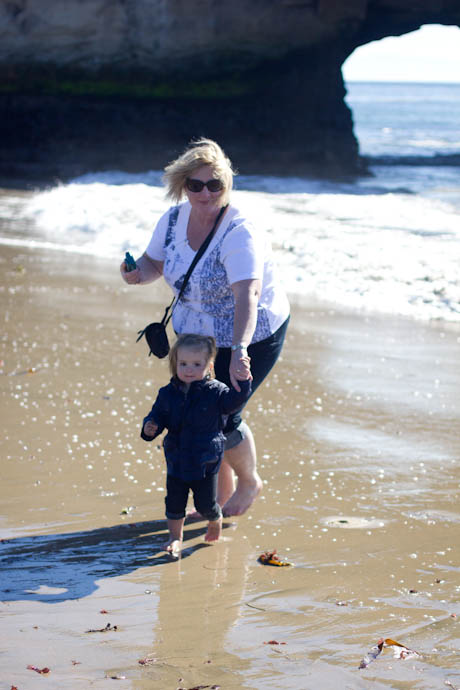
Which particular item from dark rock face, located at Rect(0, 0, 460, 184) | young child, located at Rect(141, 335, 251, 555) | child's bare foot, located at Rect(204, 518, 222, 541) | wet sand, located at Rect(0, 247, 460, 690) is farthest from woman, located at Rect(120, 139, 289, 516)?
dark rock face, located at Rect(0, 0, 460, 184)

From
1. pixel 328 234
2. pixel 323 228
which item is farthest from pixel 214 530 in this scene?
pixel 323 228

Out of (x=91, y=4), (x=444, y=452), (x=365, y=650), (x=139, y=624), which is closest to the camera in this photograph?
(x=365, y=650)

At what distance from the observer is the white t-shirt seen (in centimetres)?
327

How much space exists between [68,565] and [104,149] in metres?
21.6

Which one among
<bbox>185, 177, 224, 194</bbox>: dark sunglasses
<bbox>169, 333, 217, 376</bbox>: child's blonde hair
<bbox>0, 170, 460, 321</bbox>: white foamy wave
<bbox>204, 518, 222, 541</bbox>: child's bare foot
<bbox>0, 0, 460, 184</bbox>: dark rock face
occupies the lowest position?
<bbox>204, 518, 222, 541</bbox>: child's bare foot

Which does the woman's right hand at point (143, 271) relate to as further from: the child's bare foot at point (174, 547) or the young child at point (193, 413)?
the child's bare foot at point (174, 547)

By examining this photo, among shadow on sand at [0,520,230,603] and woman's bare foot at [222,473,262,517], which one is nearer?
shadow on sand at [0,520,230,603]

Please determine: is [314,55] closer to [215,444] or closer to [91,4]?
[91,4]

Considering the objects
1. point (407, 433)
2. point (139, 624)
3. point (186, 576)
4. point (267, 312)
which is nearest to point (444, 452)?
point (407, 433)

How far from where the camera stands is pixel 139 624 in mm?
2717

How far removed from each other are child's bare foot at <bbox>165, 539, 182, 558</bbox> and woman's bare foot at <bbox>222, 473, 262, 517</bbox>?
1.28 feet

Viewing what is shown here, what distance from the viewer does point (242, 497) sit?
3729 millimetres

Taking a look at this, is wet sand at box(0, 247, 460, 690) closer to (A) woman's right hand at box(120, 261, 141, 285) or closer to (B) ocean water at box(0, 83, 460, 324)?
(A) woman's right hand at box(120, 261, 141, 285)

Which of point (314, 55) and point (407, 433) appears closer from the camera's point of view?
point (407, 433)
